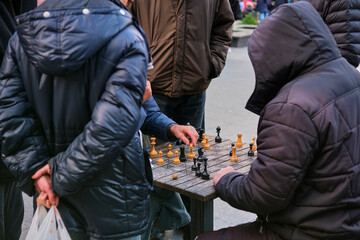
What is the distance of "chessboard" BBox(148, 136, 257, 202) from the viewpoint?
2637mm

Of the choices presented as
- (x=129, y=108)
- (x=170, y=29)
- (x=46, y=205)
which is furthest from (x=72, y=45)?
(x=170, y=29)

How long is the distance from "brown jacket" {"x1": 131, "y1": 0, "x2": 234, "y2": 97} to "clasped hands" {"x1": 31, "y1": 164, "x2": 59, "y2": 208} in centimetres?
205

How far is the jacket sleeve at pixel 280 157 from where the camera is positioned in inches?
81.8

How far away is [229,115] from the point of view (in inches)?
297

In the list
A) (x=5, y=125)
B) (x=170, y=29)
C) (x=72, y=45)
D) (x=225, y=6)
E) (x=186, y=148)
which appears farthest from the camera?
(x=225, y=6)

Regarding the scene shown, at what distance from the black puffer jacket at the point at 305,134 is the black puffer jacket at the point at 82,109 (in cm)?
59

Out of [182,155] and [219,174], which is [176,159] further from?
[219,174]

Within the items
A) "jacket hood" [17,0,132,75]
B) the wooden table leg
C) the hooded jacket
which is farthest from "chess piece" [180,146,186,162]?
the hooded jacket

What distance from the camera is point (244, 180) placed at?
233cm

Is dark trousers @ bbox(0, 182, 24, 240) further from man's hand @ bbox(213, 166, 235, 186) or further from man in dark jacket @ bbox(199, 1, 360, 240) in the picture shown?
man in dark jacket @ bbox(199, 1, 360, 240)

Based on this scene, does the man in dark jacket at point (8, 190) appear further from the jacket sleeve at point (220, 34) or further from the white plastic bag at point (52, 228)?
the jacket sleeve at point (220, 34)

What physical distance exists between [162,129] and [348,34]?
174cm

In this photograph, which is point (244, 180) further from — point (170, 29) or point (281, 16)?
point (170, 29)

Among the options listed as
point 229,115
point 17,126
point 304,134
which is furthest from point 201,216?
point 229,115
